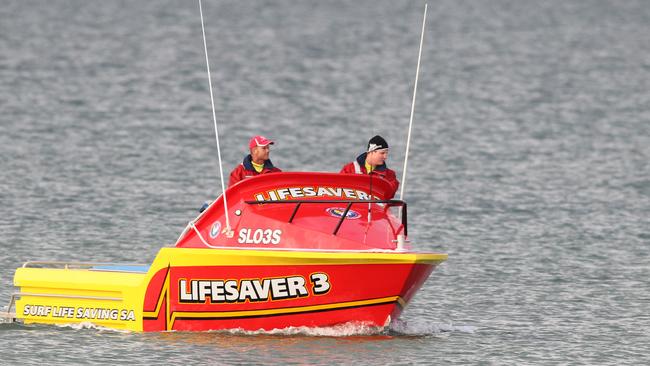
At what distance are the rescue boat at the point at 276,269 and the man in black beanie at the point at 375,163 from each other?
1.02 feet

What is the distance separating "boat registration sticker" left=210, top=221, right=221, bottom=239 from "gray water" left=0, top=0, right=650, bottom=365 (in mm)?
1272

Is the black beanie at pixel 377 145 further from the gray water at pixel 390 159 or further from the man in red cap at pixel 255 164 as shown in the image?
the gray water at pixel 390 159

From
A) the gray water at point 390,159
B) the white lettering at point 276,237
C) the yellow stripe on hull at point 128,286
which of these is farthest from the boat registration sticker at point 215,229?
the gray water at point 390,159

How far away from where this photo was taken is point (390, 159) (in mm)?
40594

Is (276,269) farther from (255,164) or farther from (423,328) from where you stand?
(423,328)

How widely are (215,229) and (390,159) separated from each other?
21208mm

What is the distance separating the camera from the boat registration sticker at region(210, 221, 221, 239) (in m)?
19.6

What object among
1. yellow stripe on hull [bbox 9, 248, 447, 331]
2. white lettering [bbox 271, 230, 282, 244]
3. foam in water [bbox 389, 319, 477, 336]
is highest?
white lettering [bbox 271, 230, 282, 244]

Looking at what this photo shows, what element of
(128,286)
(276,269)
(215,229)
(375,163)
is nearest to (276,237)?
(276,269)

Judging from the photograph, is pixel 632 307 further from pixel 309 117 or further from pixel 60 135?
pixel 309 117

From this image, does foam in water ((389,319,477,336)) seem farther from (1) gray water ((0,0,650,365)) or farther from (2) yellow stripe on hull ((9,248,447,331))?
(2) yellow stripe on hull ((9,248,447,331))

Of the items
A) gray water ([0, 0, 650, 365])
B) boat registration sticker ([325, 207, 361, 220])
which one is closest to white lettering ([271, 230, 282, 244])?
boat registration sticker ([325, 207, 361, 220])

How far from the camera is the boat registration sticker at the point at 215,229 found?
64.3 ft

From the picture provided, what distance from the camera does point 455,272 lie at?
2566cm
